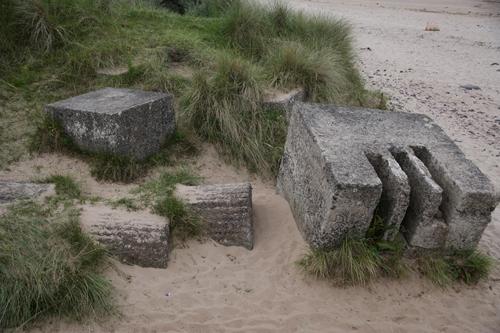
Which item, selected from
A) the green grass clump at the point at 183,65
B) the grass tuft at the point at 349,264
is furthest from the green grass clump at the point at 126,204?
the grass tuft at the point at 349,264

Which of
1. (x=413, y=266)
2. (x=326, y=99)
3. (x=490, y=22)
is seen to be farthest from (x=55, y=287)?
(x=490, y=22)

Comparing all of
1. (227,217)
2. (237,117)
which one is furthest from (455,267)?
(237,117)

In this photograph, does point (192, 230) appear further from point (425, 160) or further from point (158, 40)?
point (158, 40)

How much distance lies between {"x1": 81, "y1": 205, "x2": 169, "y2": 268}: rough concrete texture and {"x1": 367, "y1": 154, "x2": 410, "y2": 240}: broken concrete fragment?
1655 mm

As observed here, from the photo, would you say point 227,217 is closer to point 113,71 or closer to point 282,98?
point 282,98

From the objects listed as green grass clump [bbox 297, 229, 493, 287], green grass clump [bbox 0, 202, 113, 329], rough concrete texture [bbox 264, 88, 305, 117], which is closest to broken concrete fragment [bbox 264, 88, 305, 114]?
rough concrete texture [bbox 264, 88, 305, 117]

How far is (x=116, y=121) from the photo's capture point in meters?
3.98

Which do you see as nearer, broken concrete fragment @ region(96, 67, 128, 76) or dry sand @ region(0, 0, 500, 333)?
dry sand @ region(0, 0, 500, 333)

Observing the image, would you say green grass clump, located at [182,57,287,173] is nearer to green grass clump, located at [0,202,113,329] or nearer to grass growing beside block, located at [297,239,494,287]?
grass growing beside block, located at [297,239,494,287]

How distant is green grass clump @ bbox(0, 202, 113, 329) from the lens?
2.69m

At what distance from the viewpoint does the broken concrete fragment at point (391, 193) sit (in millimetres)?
3197

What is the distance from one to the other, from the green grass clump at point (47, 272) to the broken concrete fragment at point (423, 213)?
2219 millimetres

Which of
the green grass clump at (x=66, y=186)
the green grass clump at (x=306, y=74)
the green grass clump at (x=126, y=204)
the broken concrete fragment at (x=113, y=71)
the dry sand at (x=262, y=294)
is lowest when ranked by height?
the dry sand at (x=262, y=294)

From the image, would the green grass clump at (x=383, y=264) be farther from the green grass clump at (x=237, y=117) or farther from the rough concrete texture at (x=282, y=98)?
the rough concrete texture at (x=282, y=98)
